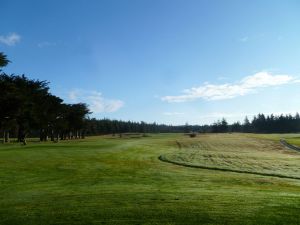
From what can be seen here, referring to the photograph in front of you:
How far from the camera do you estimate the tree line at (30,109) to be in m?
61.9

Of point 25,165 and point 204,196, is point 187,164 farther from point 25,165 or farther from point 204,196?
point 204,196

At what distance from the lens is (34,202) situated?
564 inches

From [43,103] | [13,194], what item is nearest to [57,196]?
[13,194]

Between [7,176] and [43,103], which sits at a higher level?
[43,103]

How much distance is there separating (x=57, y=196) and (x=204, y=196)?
5.81 m

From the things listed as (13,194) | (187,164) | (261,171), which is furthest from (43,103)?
(13,194)

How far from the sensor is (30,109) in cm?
7244

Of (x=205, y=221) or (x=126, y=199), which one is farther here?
(x=126, y=199)

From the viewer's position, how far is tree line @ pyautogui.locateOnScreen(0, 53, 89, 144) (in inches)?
2438

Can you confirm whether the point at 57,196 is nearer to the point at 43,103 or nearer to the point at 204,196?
the point at 204,196

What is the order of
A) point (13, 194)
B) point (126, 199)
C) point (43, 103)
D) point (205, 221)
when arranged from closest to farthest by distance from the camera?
point (205, 221) → point (126, 199) → point (13, 194) → point (43, 103)

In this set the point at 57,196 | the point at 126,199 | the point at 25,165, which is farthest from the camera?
the point at 25,165

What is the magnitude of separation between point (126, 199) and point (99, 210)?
6.47 ft

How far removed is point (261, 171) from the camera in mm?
33812
